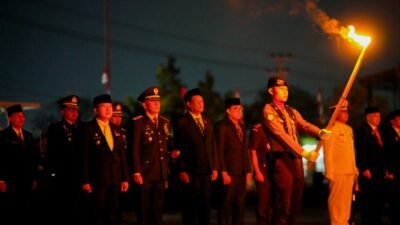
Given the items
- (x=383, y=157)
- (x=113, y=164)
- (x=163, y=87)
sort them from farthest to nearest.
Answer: (x=163, y=87) < (x=383, y=157) < (x=113, y=164)

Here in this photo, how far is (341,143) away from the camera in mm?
9938

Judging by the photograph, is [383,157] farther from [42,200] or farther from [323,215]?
[42,200]

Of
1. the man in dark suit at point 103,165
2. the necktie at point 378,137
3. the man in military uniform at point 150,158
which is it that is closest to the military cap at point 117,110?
the man in military uniform at point 150,158

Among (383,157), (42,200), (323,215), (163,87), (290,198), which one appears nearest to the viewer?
(290,198)

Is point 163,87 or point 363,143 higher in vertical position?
point 163,87

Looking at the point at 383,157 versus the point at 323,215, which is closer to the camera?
the point at 383,157

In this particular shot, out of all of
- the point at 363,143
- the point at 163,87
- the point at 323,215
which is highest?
the point at 163,87

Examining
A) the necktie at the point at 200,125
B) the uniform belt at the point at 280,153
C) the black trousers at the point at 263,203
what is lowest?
the black trousers at the point at 263,203

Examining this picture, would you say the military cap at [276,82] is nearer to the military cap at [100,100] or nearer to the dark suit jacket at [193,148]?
the dark suit jacket at [193,148]

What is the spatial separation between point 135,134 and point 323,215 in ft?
23.2

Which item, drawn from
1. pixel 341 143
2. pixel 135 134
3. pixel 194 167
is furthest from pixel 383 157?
pixel 135 134

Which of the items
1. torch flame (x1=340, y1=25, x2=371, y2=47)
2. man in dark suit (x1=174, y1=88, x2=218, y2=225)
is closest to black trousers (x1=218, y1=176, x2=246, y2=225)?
man in dark suit (x1=174, y1=88, x2=218, y2=225)

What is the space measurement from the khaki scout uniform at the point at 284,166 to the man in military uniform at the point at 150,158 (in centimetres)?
231

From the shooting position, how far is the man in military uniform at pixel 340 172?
9.64 metres
